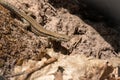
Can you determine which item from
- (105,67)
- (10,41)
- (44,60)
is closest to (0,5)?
(10,41)

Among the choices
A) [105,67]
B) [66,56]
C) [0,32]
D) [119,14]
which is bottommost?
[105,67]

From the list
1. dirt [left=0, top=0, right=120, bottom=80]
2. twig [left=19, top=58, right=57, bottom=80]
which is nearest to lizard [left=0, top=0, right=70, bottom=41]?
dirt [left=0, top=0, right=120, bottom=80]

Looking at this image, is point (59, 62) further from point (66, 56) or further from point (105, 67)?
point (105, 67)

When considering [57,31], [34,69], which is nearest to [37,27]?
[57,31]

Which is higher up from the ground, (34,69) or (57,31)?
(57,31)

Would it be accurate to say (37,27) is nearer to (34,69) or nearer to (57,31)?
(57,31)

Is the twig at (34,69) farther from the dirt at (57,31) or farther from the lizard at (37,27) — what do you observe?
the lizard at (37,27)

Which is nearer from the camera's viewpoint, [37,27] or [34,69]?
[34,69]

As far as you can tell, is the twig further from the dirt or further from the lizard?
the lizard

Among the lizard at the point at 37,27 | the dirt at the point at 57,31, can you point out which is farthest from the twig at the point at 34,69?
the lizard at the point at 37,27
